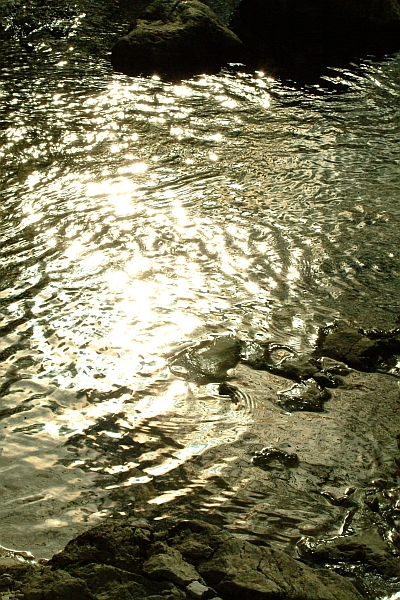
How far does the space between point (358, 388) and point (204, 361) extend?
0.74m

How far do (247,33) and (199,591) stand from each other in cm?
864

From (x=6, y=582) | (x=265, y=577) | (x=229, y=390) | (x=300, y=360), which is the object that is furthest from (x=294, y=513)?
(x=6, y=582)

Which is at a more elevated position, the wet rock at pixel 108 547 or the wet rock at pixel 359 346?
the wet rock at pixel 108 547

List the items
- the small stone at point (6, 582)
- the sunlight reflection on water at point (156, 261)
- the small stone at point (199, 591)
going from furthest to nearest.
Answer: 1. the sunlight reflection on water at point (156, 261)
2. the small stone at point (6, 582)
3. the small stone at point (199, 591)

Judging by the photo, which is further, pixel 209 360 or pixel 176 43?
Result: pixel 176 43

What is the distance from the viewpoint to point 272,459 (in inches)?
104

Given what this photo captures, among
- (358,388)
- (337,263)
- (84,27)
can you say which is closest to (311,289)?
(337,263)

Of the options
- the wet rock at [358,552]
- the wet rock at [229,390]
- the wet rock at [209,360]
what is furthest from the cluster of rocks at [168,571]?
the wet rock at [209,360]

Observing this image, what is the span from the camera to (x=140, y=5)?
10.2m

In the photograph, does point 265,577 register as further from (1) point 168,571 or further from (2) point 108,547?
(2) point 108,547

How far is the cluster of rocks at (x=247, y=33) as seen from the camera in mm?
7672

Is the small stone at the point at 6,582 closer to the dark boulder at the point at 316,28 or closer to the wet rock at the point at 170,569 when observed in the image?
the wet rock at the point at 170,569

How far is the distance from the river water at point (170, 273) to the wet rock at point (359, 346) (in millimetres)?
93

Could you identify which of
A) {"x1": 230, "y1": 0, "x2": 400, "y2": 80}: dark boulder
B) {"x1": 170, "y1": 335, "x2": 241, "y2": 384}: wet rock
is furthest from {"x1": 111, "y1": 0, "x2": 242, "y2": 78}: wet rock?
{"x1": 170, "y1": 335, "x2": 241, "y2": 384}: wet rock
